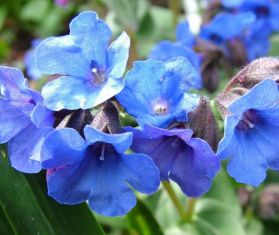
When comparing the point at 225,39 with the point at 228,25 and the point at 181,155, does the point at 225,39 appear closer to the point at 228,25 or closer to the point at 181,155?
the point at 228,25

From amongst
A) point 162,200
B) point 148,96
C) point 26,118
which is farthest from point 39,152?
point 162,200

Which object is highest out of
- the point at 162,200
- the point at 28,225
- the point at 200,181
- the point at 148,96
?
the point at 148,96

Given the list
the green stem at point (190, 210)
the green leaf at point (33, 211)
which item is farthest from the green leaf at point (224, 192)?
the green leaf at point (33, 211)

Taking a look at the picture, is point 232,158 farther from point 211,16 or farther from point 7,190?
point 211,16

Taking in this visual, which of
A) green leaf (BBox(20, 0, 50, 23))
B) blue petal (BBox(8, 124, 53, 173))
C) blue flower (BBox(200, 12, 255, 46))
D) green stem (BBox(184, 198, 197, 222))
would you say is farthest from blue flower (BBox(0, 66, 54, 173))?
green leaf (BBox(20, 0, 50, 23))

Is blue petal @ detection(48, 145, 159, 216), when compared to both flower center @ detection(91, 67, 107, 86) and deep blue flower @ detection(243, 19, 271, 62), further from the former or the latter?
deep blue flower @ detection(243, 19, 271, 62)

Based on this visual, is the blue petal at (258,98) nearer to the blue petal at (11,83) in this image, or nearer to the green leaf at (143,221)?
the blue petal at (11,83)

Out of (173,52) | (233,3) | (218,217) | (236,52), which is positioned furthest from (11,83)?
(233,3)
